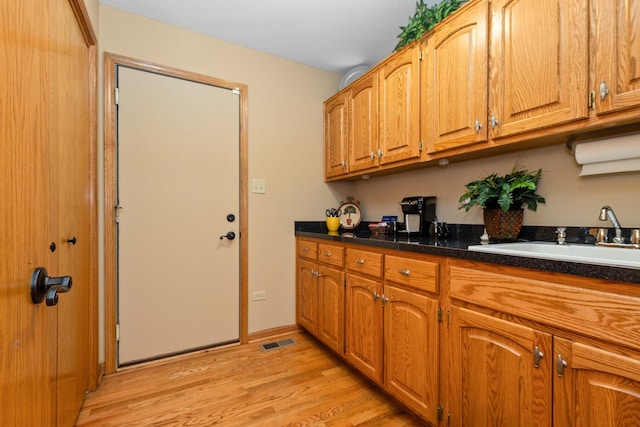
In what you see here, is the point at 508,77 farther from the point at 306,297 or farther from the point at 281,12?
the point at 306,297

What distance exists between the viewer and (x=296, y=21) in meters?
2.08

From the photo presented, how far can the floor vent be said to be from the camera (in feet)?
7.53

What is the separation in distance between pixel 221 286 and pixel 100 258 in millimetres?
830

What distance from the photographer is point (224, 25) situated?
7.00 feet

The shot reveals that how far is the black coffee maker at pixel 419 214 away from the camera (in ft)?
6.49

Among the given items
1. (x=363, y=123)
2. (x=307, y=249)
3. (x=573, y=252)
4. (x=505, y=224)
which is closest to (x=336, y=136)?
(x=363, y=123)

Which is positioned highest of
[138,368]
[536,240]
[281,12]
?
[281,12]

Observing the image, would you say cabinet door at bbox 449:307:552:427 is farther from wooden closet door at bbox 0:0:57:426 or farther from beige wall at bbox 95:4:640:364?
wooden closet door at bbox 0:0:57:426

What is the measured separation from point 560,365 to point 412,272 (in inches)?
24.9

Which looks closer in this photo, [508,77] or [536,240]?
[508,77]

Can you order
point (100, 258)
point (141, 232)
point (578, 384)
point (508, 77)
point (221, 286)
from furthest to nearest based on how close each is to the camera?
1. point (221, 286)
2. point (141, 232)
3. point (100, 258)
4. point (508, 77)
5. point (578, 384)

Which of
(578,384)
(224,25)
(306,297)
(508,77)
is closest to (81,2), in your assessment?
A: (224,25)

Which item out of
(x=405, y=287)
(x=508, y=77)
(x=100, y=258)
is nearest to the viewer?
(x=508, y=77)

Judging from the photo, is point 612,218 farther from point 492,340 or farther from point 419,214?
point 419,214
